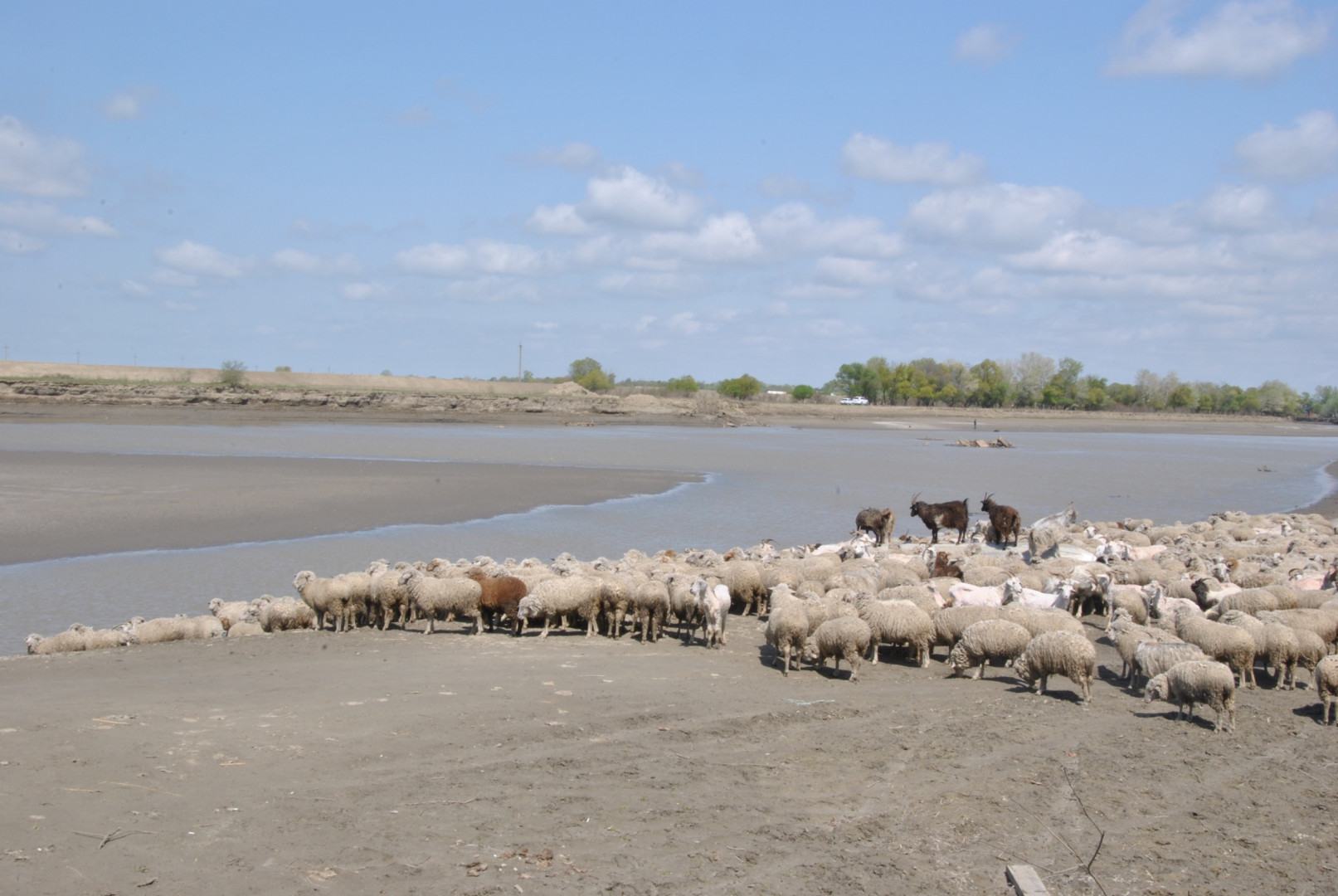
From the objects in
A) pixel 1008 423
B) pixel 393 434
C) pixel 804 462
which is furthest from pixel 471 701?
pixel 1008 423

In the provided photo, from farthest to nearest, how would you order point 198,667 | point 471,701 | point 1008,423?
point 1008,423
point 198,667
point 471,701

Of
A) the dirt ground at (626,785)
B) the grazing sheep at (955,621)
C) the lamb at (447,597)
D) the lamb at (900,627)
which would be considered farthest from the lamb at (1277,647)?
the lamb at (447,597)

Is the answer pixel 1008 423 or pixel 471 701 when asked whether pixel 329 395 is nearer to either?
pixel 1008 423

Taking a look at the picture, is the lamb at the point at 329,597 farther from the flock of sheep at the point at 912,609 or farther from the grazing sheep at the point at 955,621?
the grazing sheep at the point at 955,621

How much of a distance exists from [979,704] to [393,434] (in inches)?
2038

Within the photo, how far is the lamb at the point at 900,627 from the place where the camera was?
11.3 metres

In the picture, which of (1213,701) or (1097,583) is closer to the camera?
(1213,701)

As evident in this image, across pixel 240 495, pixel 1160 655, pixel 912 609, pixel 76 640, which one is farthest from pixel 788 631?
pixel 240 495

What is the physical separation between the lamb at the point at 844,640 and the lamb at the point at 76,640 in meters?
8.26

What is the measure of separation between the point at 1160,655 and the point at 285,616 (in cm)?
1058

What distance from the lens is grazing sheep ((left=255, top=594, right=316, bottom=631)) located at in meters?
13.0

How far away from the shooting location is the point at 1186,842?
21.6 ft

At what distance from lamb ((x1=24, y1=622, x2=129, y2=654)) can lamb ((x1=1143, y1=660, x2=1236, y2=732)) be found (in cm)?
1160

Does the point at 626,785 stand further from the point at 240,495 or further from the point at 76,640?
the point at 240,495
